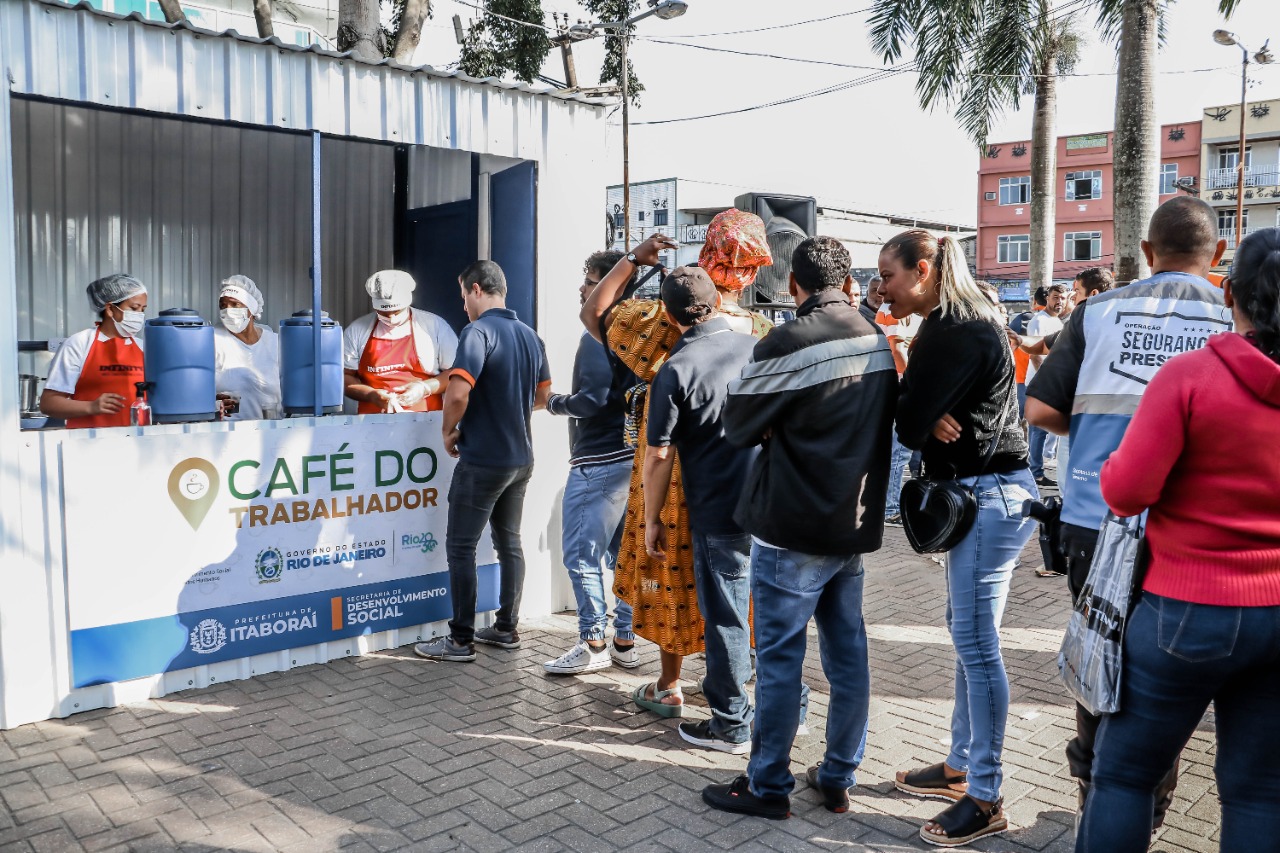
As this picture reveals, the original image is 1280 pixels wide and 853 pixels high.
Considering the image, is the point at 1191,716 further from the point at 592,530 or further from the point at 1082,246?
the point at 1082,246

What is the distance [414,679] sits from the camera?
4.87m

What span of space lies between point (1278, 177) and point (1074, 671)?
56.1 meters

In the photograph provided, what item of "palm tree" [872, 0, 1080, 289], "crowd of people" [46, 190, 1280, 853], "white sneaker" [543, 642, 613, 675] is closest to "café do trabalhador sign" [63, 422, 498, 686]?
"crowd of people" [46, 190, 1280, 853]

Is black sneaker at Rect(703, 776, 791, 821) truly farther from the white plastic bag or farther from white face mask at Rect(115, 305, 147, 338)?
white face mask at Rect(115, 305, 147, 338)

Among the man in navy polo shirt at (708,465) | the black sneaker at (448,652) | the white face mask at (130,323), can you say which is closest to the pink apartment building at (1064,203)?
the black sneaker at (448,652)

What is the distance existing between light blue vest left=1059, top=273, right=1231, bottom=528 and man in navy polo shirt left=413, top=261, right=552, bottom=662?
2.79 metres

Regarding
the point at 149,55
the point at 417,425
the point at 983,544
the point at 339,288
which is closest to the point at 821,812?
the point at 983,544

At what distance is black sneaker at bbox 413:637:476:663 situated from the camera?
5.12m

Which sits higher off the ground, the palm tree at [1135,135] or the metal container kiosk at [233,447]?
the palm tree at [1135,135]

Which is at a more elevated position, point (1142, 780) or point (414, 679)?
point (1142, 780)

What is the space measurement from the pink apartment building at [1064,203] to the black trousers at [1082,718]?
171ft

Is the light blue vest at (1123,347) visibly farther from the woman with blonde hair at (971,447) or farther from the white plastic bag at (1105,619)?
the white plastic bag at (1105,619)

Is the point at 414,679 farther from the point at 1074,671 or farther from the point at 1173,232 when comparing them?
the point at 1173,232

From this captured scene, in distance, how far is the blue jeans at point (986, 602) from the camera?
3.28 metres
